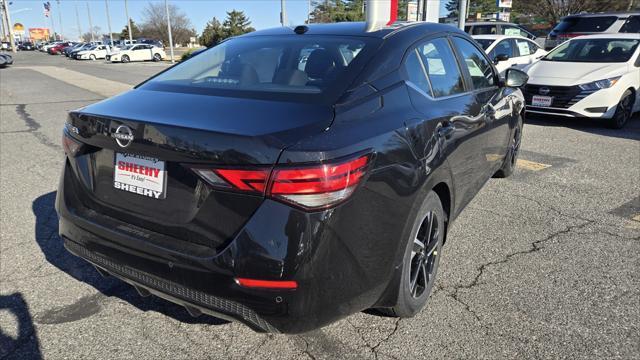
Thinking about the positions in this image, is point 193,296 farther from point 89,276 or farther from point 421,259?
point 89,276

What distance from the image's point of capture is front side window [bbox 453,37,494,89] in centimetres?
361

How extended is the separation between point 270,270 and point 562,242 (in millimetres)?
2854

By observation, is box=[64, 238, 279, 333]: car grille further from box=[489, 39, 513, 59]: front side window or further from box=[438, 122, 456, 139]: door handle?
box=[489, 39, 513, 59]: front side window

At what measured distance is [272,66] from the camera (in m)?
2.80

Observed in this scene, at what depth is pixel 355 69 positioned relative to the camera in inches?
94.4

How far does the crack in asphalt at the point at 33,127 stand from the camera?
7061 mm

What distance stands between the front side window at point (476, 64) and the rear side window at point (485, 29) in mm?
13714

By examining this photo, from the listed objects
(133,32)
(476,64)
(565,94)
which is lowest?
(565,94)

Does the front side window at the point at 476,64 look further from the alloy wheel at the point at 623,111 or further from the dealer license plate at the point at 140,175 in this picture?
the alloy wheel at the point at 623,111

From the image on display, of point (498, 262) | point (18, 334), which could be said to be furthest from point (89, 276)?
point (498, 262)

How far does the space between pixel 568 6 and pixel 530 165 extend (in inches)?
1459

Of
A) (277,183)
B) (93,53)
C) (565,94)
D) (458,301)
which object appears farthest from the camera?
(93,53)

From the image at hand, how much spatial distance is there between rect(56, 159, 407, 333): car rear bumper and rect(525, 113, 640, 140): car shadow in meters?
7.41

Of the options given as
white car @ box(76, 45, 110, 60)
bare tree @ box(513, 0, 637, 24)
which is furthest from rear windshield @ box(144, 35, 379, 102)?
white car @ box(76, 45, 110, 60)
